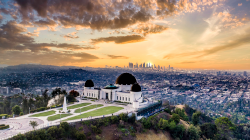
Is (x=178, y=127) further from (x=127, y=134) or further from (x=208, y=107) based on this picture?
(x=208, y=107)

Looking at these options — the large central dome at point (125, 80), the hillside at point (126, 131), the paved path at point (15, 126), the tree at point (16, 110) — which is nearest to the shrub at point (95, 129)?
the hillside at point (126, 131)

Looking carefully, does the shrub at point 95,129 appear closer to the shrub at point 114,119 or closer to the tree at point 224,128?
the shrub at point 114,119

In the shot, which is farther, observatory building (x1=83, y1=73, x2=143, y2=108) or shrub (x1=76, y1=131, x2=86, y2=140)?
observatory building (x1=83, y1=73, x2=143, y2=108)

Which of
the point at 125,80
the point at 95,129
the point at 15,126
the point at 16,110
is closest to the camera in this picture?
the point at 15,126

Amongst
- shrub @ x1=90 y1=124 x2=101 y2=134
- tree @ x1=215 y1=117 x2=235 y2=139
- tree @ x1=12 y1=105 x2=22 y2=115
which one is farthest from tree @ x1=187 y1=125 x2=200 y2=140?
tree @ x1=12 y1=105 x2=22 y2=115

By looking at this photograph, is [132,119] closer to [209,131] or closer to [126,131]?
[126,131]

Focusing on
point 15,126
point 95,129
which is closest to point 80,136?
point 95,129

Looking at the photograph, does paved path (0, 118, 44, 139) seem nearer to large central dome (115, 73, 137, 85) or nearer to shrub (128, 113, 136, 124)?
shrub (128, 113, 136, 124)

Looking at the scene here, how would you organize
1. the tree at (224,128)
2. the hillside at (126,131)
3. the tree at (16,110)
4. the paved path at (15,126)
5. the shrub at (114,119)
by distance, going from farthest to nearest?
the tree at (224,128) → the tree at (16,110) → the shrub at (114,119) → the hillside at (126,131) → the paved path at (15,126)

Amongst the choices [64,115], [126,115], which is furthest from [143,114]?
[64,115]

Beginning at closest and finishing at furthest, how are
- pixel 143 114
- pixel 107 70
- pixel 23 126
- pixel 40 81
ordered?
pixel 23 126
pixel 143 114
pixel 40 81
pixel 107 70

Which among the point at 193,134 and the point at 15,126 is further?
the point at 193,134
